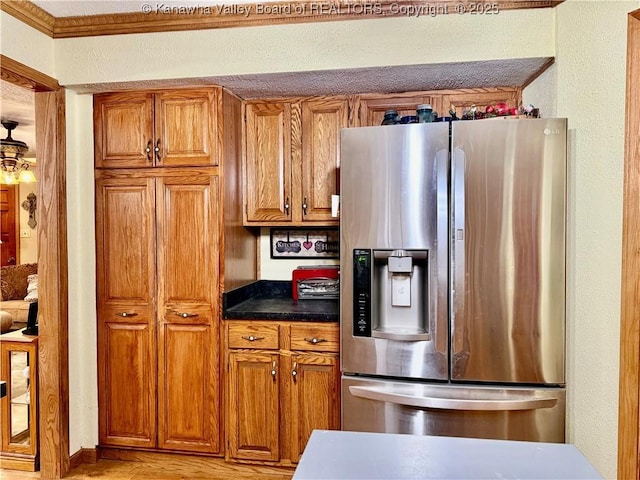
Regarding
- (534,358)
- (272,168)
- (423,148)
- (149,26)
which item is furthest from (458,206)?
(149,26)

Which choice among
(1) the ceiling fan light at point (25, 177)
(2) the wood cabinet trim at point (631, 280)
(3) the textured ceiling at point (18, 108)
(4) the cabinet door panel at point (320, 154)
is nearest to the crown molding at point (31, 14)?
(3) the textured ceiling at point (18, 108)

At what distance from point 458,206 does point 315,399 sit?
4.14 ft

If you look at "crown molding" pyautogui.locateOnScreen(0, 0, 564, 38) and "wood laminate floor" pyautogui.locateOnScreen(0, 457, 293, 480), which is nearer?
"crown molding" pyautogui.locateOnScreen(0, 0, 564, 38)

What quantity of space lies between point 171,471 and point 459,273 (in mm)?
1959

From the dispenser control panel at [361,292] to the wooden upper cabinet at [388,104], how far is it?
937 millimetres

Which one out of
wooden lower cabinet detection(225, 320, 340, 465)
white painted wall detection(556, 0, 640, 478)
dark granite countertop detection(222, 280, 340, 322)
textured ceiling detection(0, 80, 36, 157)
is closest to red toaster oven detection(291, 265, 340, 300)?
dark granite countertop detection(222, 280, 340, 322)

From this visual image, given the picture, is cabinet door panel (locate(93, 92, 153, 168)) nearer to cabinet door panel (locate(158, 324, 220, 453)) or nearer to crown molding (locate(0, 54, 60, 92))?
crown molding (locate(0, 54, 60, 92))

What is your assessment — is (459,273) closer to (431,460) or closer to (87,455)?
(431,460)

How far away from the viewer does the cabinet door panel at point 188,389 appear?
254cm

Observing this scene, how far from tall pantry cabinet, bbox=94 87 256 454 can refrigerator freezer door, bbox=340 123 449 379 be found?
809mm

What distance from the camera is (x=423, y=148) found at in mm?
2012

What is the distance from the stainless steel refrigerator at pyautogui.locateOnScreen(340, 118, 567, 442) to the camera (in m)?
1.94

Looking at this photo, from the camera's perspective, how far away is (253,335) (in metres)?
2.52

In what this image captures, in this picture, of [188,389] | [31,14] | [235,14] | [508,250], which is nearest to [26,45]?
[31,14]
